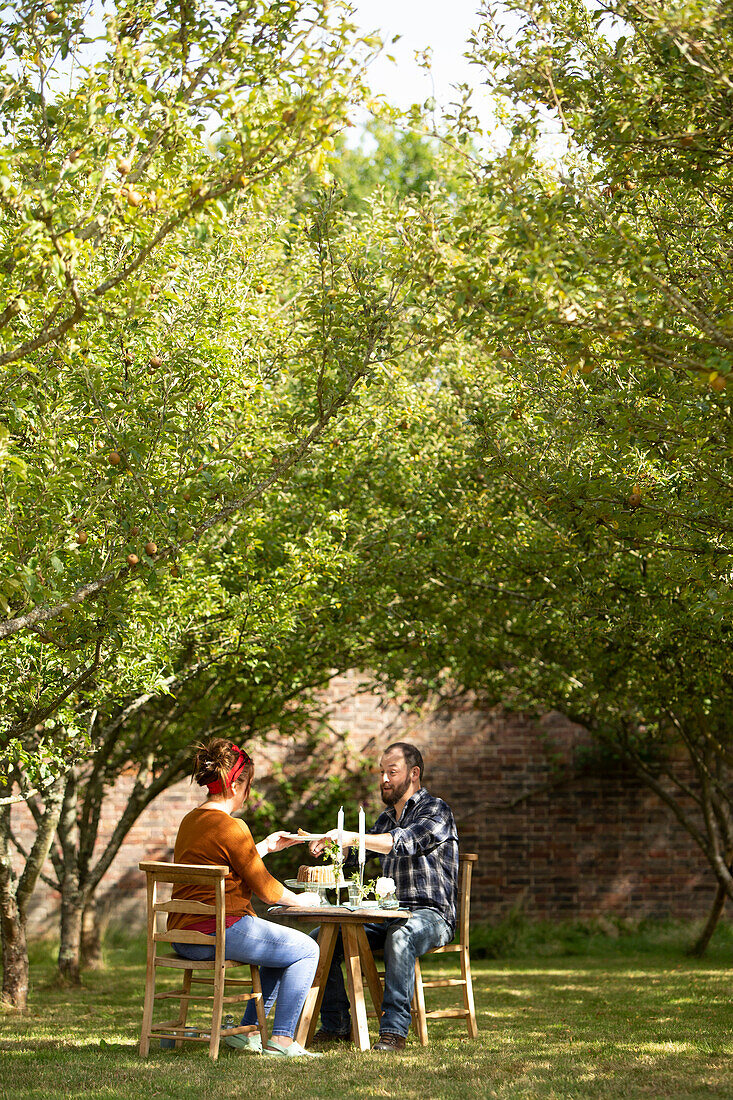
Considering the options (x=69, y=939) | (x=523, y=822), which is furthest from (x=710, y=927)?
(x=69, y=939)

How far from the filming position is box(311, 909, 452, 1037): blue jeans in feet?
17.7

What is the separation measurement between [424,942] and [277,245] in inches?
183

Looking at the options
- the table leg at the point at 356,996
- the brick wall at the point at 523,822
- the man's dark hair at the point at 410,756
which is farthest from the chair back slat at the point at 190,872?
the brick wall at the point at 523,822

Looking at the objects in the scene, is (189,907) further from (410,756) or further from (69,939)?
(69,939)

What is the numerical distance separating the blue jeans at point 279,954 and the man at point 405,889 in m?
0.42

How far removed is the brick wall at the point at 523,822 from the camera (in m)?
11.9

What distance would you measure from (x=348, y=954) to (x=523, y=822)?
6.96m

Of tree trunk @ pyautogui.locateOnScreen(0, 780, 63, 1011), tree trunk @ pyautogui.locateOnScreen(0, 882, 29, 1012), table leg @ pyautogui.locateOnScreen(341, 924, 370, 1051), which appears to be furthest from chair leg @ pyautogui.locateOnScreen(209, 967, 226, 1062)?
tree trunk @ pyautogui.locateOnScreen(0, 882, 29, 1012)

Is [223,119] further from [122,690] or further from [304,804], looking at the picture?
[304,804]

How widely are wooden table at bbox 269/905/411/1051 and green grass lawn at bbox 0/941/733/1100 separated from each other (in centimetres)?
20

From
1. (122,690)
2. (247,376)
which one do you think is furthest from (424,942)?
(247,376)

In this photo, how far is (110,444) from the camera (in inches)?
191

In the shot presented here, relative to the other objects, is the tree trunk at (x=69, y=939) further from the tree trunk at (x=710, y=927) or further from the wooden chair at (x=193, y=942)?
the tree trunk at (x=710, y=927)

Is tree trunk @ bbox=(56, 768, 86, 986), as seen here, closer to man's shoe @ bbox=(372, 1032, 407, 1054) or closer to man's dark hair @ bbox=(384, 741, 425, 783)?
man's dark hair @ bbox=(384, 741, 425, 783)
